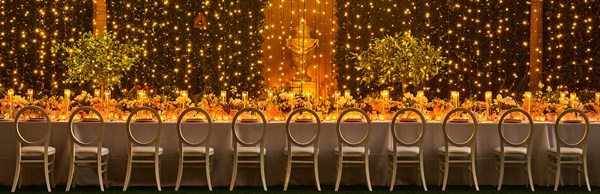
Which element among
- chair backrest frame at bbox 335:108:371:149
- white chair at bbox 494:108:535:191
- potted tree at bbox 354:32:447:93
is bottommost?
white chair at bbox 494:108:535:191

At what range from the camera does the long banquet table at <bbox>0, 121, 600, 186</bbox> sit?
22.4 feet

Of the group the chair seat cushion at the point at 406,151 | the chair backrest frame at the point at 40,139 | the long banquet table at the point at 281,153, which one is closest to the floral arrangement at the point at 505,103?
the long banquet table at the point at 281,153

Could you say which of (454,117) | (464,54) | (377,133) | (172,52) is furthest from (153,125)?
(464,54)

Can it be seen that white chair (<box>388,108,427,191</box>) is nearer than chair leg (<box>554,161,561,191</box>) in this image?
Yes

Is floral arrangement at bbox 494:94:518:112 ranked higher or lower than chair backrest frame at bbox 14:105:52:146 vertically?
higher

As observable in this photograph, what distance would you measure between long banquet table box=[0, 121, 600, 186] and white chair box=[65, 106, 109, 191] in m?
0.12

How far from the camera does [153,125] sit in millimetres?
6816

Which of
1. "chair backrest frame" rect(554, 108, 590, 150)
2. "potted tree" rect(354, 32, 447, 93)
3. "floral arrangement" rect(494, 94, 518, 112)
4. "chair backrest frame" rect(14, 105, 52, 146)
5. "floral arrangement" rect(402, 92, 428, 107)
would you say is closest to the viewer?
"chair backrest frame" rect(14, 105, 52, 146)

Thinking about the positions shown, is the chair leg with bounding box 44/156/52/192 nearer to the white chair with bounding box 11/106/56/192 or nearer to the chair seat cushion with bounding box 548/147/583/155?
the white chair with bounding box 11/106/56/192

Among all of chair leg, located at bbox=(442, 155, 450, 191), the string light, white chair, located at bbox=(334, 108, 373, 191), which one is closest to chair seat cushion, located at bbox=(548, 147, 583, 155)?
chair leg, located at bbox=(442, 155, 450, 191)

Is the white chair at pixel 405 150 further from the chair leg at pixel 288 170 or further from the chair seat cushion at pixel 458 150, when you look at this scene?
the chair leg at pixel 288 170

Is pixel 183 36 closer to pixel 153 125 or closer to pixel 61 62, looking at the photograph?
pixel 61 62

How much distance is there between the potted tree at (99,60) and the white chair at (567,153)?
226 inches

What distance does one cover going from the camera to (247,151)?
22.1ft
